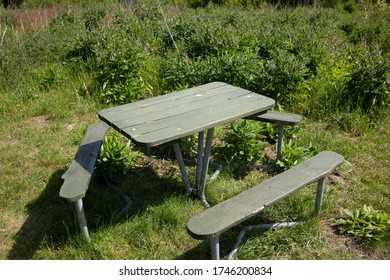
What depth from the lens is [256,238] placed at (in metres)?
2.95

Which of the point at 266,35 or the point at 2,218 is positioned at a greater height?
the point at 266,35

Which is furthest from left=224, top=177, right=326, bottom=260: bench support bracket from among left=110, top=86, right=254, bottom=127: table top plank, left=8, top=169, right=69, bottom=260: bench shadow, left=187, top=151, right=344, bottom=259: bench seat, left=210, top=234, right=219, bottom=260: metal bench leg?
left=8, top=169, right=69, bottom=260: bench shadow

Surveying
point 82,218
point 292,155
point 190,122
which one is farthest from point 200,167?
point 82,218

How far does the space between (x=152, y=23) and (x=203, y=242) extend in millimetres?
5438

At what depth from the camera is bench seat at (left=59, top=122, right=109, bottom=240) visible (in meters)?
2.66

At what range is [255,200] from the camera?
262 cm

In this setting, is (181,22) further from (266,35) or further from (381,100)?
(381,100)

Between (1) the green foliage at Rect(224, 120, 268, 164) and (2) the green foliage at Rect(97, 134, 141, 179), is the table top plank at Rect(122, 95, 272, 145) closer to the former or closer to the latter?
(1) the green foliage at Rect(224, 120, 268, 164)

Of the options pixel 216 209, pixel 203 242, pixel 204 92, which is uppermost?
pixel 204 92

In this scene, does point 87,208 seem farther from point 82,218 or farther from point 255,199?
point 255,199

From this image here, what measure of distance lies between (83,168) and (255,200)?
1255 mm

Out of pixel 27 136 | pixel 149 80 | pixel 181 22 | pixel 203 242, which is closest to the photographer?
pixel 203 242

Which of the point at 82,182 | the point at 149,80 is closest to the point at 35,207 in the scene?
the point at 82,182

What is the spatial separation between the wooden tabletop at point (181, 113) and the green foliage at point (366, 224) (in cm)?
104
